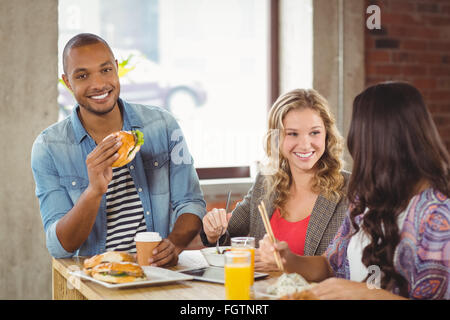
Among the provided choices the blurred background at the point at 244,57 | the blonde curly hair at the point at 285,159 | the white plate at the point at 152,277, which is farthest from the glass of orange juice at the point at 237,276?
the blurred background at the point at 244,57

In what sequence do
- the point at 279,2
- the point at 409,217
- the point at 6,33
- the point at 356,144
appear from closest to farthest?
the point at 409,217
the point at 356,144
the point at 6,33
the point at 279,2

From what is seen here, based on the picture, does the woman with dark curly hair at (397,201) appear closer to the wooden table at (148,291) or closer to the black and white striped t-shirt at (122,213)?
the wooden table at (148,291)

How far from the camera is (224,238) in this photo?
7.67ft

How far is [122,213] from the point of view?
7.66ft

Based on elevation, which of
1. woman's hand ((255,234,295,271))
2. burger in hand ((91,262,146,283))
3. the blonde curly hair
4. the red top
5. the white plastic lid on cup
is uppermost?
the blonde curly hair

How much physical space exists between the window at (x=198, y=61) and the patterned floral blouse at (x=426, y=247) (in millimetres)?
2318

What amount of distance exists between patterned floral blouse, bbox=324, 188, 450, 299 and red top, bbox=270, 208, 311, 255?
0.75 m

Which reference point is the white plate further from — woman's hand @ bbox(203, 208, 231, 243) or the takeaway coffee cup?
woman's hand @ bbox(203, 208, 231, 243)

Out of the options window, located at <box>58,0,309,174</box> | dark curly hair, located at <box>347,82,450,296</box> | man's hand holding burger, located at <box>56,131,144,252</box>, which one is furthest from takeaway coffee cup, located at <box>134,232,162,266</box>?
window, located at <box>58,0,309,174</box>

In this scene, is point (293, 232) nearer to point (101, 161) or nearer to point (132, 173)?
point (132, 173)

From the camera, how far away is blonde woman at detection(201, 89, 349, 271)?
89.7 inches

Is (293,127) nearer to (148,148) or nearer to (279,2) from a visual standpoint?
(148,148)
